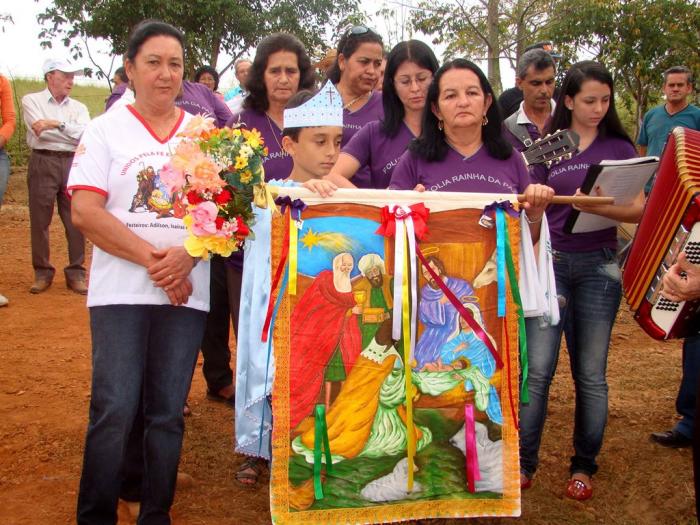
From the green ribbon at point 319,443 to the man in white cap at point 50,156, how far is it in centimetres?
571

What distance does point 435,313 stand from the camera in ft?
10.5

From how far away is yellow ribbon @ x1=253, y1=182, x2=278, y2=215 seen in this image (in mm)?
3043

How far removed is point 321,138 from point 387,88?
0.70 m

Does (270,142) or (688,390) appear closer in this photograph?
(270,142)

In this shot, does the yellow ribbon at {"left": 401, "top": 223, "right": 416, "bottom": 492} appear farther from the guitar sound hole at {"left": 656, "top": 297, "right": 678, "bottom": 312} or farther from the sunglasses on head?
the sunglasses on head

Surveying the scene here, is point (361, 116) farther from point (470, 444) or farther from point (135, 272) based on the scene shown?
point (470, 444)

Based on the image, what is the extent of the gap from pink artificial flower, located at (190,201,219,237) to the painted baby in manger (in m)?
0.30

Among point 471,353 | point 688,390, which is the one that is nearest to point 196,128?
point 471,353

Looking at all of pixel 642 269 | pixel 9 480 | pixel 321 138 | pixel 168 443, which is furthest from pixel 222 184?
pixel 9 480

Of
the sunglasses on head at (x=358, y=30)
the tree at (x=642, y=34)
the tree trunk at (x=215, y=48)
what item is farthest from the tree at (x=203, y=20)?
the sunglasses on head at (x=358, y=30)

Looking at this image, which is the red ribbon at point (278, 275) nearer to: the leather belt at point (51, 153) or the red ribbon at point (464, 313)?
the red ribbon at point (464, 313)

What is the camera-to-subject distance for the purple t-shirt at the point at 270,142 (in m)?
4.11

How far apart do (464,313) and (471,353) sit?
189 mm

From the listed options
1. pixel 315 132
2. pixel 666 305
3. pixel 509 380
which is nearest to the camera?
pixel 666 305
